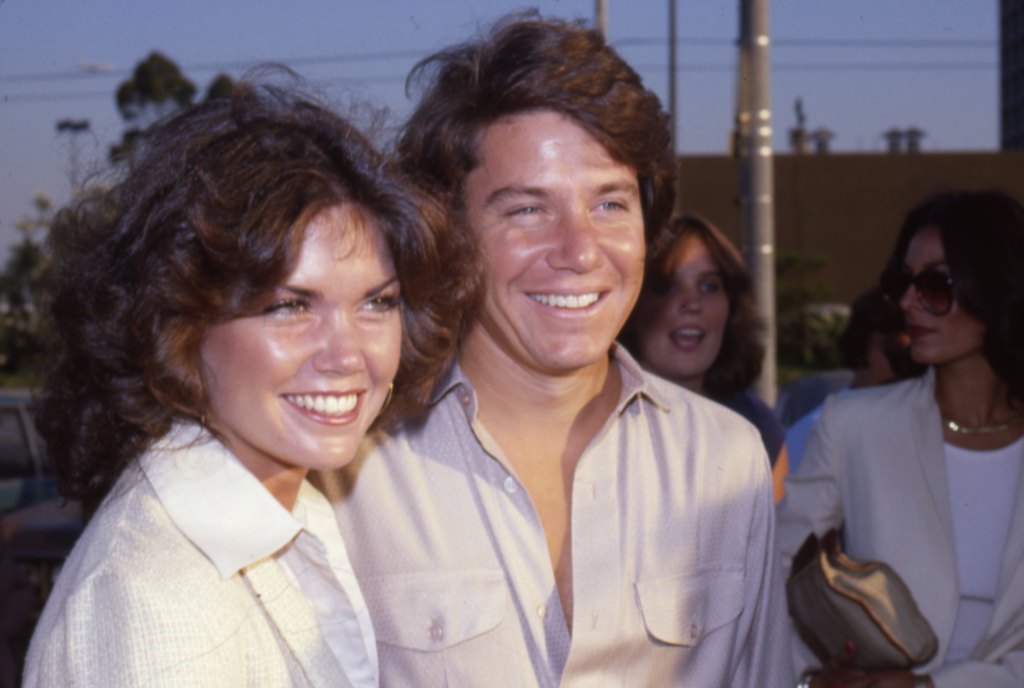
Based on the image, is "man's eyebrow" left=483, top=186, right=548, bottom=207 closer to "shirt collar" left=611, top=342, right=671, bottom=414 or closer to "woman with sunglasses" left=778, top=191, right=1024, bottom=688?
"shirt collar" left=611, top=342, right=671, bottom=414

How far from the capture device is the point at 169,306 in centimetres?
204

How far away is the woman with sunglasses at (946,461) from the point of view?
3395 millimetres

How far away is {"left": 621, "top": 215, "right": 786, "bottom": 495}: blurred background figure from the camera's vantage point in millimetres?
5094

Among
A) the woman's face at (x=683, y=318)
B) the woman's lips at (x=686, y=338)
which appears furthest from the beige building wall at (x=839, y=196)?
the woman's lips at (x=686, y=338)

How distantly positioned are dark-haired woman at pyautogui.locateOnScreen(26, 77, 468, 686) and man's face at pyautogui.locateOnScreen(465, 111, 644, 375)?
17.2 inches

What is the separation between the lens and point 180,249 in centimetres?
203

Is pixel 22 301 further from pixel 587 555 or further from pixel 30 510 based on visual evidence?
pixel 587 555

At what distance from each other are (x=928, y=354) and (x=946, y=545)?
586 mm

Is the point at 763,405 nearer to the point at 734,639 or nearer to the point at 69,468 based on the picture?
the point at 734,639

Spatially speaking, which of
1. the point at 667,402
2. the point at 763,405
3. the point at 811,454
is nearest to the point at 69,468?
the point at 667,402

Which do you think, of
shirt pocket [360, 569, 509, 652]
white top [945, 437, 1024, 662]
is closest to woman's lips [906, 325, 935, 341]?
white top [945, 437, 1024, 662]

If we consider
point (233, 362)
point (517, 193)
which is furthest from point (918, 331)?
point (233, 362)

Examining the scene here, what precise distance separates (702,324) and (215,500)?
135 inches

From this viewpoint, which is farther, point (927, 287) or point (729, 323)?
point (729, 323)
